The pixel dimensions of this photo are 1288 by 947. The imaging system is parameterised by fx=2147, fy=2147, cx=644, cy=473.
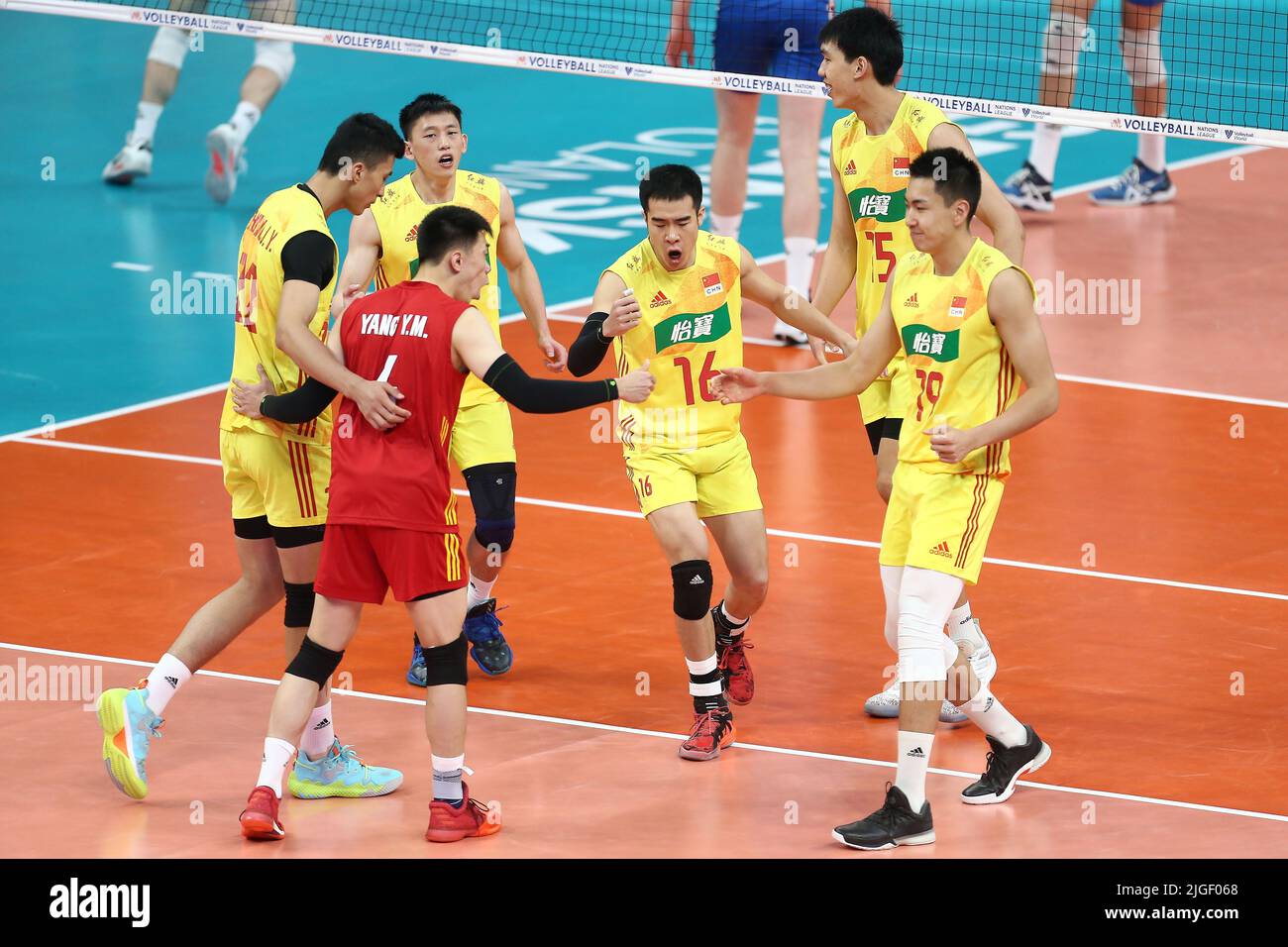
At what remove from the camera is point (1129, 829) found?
8.04 meters

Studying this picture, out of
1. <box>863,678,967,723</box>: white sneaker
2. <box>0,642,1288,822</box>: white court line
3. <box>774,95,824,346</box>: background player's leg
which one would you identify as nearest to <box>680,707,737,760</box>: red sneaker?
<box>0,642,1288,822</box>: white court line

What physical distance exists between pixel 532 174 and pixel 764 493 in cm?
840

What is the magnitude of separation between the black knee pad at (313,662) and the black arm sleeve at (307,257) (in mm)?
1402

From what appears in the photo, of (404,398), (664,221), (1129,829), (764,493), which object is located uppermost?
(664,221)

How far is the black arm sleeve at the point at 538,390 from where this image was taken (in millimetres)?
7703

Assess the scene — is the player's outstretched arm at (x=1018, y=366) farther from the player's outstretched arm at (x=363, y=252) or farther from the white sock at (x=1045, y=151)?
the white sock at (x=1045, y=151)

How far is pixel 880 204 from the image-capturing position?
9.65 m

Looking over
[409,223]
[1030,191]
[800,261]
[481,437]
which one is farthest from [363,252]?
[1030,191]

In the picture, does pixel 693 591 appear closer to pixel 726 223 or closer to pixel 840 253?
pixel 840 253

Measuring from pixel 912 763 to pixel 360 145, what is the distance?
3.20 m

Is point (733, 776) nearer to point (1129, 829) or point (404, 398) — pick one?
point (1129, 829)

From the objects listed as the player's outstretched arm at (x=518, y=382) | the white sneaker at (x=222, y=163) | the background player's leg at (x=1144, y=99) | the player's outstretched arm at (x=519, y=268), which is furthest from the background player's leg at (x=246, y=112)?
the player's outstretched arm at (x=518, y=382)

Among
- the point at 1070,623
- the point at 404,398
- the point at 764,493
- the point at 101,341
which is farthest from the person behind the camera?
the point at 101,341

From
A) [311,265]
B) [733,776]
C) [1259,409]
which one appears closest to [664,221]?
[311,265]
